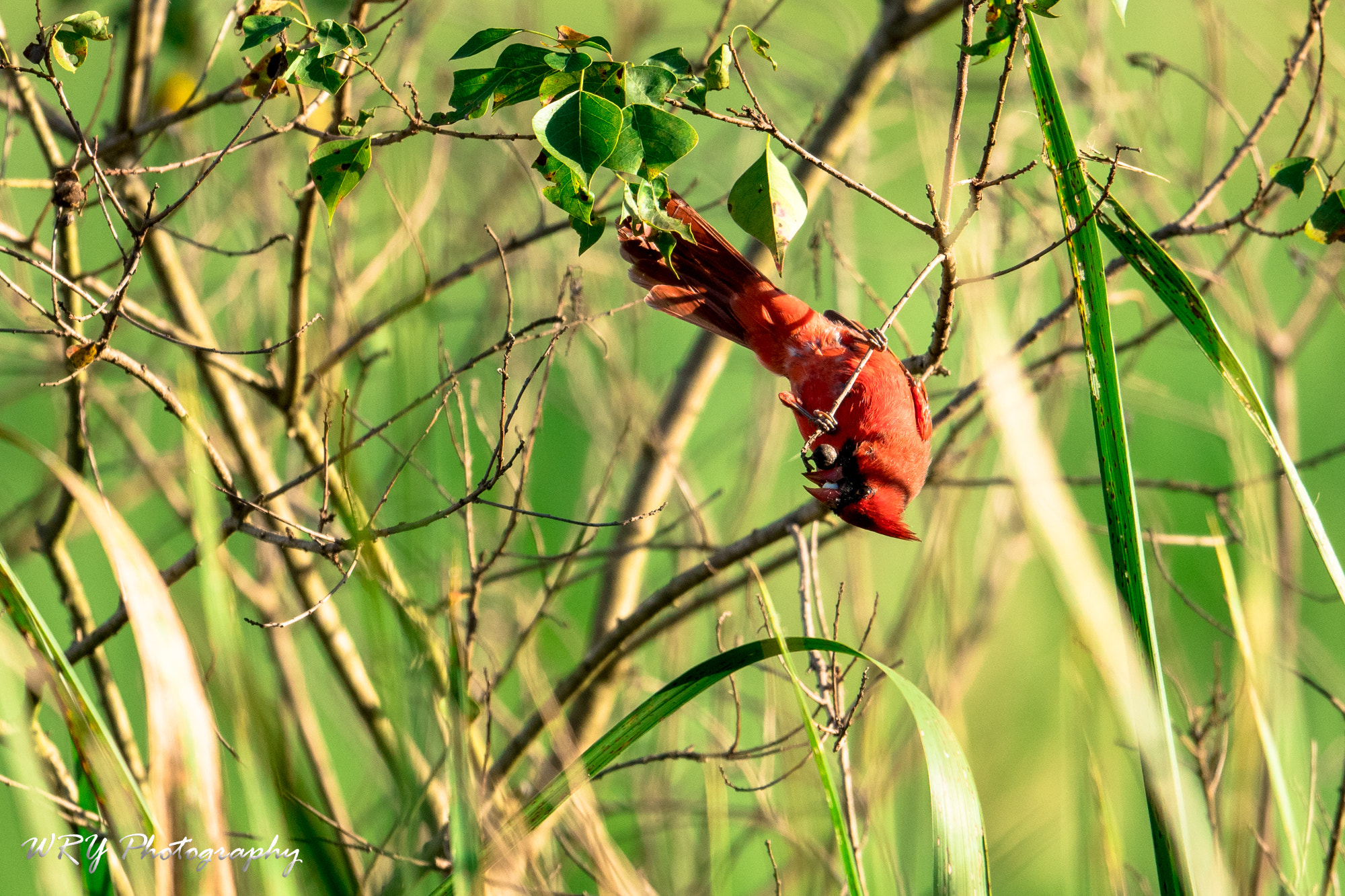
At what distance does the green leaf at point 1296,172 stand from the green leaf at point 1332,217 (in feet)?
0.12

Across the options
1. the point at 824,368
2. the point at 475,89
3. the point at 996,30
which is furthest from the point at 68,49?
the point at 824,368

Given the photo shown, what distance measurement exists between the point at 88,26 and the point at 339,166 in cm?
36

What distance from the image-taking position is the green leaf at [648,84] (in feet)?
3.15

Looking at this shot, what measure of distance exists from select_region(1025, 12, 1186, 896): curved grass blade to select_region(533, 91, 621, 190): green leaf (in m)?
0.44

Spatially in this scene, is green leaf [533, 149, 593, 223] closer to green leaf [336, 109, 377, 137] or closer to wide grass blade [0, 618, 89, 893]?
green leaf [336, 109, 377, 137]

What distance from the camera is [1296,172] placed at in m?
1.26

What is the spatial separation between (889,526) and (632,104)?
1.20 m

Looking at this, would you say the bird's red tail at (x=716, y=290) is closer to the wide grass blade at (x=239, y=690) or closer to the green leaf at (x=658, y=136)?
the green leaf at (x=658, y=136)

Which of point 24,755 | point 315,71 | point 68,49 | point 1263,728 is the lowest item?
point 1263,728

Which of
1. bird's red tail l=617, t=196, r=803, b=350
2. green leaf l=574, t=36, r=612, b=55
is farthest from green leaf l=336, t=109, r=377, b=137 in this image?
bird's red tail l=617, t=196, r=803, b=350

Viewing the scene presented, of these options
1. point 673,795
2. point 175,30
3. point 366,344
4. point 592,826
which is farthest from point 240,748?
point 673,795

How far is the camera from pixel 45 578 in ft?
10.5

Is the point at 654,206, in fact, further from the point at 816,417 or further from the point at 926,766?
the point at 816,417

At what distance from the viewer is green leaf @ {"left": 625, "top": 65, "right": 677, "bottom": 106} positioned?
3.15 feet
